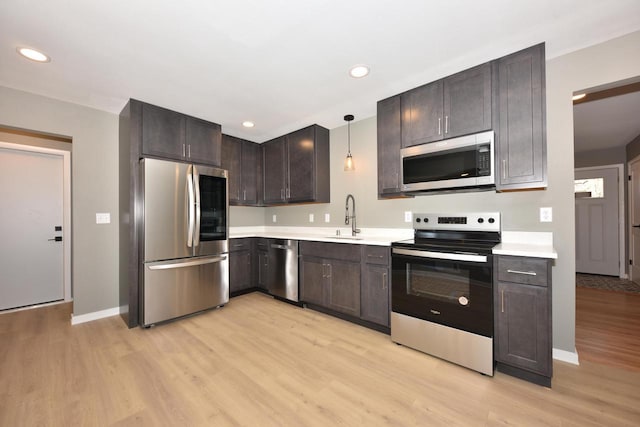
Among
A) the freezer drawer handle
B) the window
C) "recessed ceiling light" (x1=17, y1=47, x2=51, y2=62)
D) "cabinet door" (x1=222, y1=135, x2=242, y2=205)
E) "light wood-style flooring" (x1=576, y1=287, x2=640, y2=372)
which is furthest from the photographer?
the window

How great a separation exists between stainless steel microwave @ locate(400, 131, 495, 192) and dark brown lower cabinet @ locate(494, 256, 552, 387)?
74cm

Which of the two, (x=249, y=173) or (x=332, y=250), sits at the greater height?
(x=249, y=173)

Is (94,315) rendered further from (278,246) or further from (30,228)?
(278,246)

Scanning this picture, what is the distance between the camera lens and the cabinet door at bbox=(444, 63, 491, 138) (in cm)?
223

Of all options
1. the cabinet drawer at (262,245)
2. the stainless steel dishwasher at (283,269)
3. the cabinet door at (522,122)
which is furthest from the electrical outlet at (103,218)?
the cabinet door at (522,122)

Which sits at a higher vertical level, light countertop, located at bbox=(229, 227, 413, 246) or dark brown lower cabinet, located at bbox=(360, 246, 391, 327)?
light countertop, located at bbox=(229, 227, 413, 246)

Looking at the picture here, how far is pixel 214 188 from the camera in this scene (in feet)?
10.9

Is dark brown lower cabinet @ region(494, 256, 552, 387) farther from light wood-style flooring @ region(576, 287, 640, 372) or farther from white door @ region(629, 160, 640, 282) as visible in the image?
white door @ region(629, 160, 640, 282)

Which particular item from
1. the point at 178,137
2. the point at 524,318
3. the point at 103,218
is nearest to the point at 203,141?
the point at 178,137

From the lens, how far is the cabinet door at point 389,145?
9.09ft

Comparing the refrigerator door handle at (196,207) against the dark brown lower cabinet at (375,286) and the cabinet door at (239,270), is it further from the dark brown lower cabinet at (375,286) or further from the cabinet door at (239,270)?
the dark brown lower cabinet at (375,286)

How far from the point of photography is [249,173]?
435cm

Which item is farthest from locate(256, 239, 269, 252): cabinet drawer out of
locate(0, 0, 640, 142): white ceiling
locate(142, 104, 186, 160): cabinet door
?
locate(0, 0, 640, 142): white ceiling

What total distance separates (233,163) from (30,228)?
8.85ft
